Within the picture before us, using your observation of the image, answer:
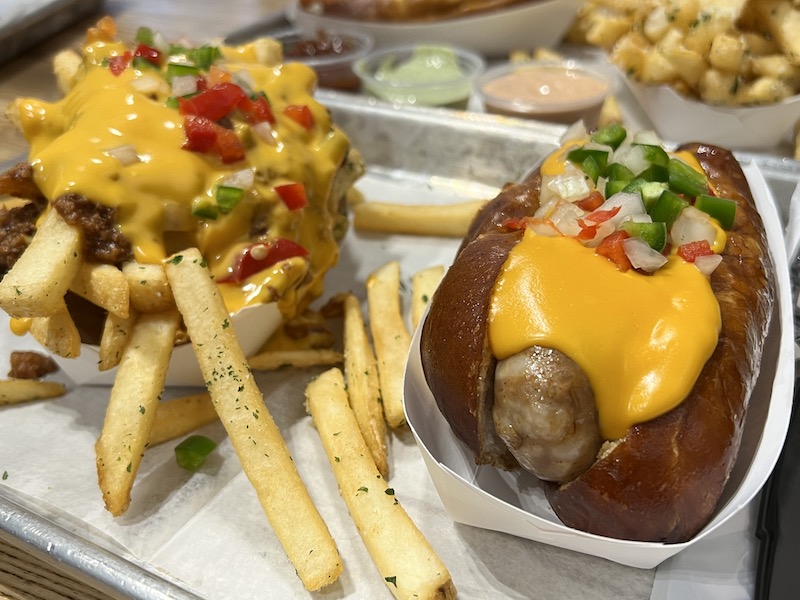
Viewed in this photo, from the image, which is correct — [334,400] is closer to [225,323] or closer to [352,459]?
[352,459]

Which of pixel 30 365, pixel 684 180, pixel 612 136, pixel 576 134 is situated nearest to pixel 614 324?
pixel 684 180

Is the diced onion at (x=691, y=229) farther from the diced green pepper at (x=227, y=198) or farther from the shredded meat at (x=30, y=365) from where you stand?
the shredded meat at (x=30, y=365)

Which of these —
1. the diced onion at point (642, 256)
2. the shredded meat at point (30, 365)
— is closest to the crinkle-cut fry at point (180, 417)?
the shredded meat at point (30, 365)

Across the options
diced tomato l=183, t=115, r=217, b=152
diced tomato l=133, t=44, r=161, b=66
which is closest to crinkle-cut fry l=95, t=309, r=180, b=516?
diced tomato l=183, t=115, r=217, b=152

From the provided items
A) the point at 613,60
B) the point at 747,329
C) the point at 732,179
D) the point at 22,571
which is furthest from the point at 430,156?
the point at 22,571

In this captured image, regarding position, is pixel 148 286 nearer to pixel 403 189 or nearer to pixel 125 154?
pixel 125 154

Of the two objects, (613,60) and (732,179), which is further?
(613,60)

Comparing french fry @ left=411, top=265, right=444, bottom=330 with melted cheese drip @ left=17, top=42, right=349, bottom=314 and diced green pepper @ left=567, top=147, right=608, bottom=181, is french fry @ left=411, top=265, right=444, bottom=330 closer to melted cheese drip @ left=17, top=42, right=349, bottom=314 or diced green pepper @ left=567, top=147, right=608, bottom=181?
melted cheese drip @ left=17, top=42, right=349, bottom=314
